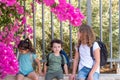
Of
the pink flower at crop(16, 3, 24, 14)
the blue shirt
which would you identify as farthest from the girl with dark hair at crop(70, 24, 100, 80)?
the pink flower at crop(16, 3, 24, 14)

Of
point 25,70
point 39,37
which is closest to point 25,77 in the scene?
point 25,70

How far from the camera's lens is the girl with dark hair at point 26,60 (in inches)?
257

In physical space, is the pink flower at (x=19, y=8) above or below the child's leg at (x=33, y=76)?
above

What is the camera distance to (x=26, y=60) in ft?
21.6

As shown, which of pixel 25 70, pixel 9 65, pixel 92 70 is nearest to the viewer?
pixel 9 65

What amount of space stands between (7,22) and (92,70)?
133 centimetres

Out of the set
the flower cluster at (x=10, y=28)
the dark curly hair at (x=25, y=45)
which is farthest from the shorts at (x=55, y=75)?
the flower cluster at (x=10, y=28)

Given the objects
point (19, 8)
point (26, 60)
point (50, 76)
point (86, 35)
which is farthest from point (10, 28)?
point (86, 35)

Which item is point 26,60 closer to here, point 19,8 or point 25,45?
point 25,45

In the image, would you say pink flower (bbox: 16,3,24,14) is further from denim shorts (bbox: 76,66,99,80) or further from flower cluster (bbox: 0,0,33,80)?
denim shorts (bbox: 76,66,99,80)

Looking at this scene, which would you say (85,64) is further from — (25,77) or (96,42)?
(25,77)

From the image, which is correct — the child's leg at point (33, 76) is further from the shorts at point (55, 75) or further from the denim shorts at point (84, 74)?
the denim shorts at point (84, 74)

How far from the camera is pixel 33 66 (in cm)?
677

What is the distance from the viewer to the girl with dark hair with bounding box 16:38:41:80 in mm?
6527
